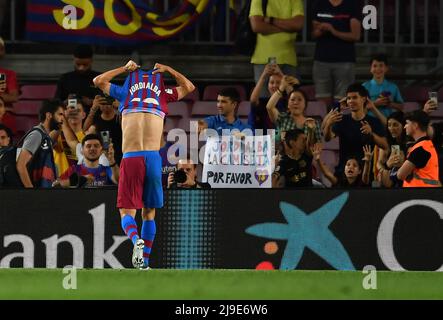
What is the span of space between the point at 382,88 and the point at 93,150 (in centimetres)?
377

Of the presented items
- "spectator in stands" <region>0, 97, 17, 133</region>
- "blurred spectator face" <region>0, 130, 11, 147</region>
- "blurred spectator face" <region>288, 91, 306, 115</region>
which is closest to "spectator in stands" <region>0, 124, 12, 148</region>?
"blurred spectator face" <region>0, 130, 11, 147</region>

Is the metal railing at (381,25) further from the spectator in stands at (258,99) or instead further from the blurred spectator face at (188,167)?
the blurred spectator face at (188,167)

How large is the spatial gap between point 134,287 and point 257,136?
3238 mm

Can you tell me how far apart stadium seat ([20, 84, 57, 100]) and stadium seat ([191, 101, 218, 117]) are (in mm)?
1807

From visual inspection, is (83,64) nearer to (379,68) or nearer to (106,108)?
(106,108)

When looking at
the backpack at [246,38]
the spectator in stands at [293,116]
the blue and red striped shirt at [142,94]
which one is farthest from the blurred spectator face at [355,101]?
the blue and red striped shirt at [142,94]

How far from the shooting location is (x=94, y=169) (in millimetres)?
16172

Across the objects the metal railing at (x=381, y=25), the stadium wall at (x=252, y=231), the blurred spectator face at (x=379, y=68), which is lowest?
the stadium wall at (x=252, y=231)

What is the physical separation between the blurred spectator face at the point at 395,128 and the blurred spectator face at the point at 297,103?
3.26 feet

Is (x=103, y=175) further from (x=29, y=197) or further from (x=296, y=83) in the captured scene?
(x=296, y=83)

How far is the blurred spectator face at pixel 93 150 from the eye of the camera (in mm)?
16141

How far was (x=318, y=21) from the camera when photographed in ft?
59.4

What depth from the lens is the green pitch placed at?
13445 millimetres

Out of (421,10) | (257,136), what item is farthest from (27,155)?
(421,10)
